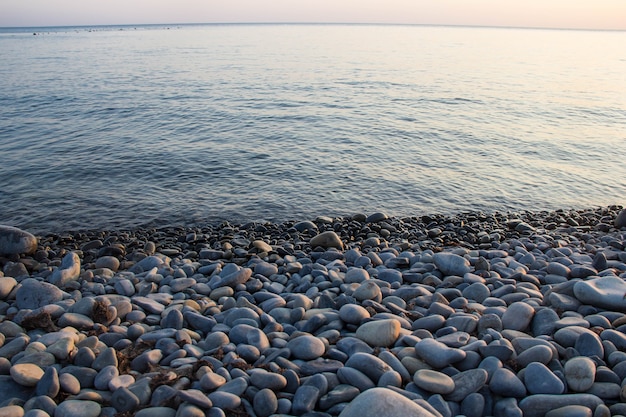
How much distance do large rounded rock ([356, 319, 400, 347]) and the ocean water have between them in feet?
19.9

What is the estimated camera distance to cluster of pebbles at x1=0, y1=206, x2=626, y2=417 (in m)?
3.42

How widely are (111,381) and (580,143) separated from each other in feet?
54.9

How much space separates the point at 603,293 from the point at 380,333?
7.85 feet

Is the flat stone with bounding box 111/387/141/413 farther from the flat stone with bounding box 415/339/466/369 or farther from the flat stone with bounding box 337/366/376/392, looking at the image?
the flat stone with bounding box 415/339/466/369

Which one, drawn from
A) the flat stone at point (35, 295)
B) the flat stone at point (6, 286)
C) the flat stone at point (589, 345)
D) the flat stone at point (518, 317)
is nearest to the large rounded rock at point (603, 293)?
the flat stone at point (518, 317)

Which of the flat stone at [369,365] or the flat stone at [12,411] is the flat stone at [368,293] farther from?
the flat stone at [12,411]

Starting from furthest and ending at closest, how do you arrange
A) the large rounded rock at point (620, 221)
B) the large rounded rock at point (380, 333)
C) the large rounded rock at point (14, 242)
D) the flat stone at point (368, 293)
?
1. the large rounded rock at point (620, 221)
2. the large rounded rock at point (14, 242)
3. the flat stone at point (368, 293)
4. the large rounded rock at point (380, 333)

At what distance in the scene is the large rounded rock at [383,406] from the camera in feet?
9.84

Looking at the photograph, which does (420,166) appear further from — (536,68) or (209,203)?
(536,68)

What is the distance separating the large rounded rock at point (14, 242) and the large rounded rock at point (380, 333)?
19.5 ft

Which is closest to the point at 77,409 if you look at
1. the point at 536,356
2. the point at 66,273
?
the point at 66,273

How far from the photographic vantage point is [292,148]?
15234 millimetres

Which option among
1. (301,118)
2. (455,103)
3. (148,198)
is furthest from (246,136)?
(455,103)

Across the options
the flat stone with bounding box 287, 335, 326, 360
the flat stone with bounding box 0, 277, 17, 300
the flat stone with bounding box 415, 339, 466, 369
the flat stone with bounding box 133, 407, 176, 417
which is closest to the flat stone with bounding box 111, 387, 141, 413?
the flat stone with bounding box 133, 407, 176, 417
